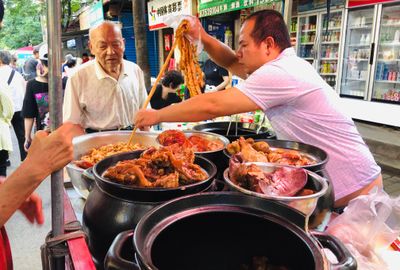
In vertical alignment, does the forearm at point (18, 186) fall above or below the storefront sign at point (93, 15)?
below

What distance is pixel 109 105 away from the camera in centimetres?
333

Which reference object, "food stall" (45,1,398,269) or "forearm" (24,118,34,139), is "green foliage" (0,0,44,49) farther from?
"food stall" (45,1,398,269)

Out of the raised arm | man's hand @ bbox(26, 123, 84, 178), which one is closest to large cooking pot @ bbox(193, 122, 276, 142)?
the raised arm

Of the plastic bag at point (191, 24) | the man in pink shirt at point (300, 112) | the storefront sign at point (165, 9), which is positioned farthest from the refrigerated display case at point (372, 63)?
the plastic bag at point (191, 24)

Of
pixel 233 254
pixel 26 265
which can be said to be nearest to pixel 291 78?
pixel 233 254

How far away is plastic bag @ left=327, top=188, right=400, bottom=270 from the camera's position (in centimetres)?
119

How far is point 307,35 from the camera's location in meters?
9.45

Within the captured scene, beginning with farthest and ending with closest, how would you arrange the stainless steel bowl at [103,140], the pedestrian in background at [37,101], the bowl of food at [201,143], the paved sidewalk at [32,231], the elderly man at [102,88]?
1. the pedestrian in background at [37,101]
2. the paved sidewalk at [32,231]
3. the elderly man at [102,88]
4. the stainless steel bowl at [103,140]
5. the bowl of food at [201,143]

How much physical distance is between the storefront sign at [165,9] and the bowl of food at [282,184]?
6.77 m

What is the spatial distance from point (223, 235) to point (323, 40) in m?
9.39

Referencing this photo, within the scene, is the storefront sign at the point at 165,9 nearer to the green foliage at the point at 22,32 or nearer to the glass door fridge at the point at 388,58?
the glass door fridge at the point at 388,58

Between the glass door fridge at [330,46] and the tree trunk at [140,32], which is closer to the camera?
the tree trunk at [140,32]

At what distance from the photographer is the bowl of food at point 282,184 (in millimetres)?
1033

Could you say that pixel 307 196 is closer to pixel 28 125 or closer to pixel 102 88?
pixel 102 88
